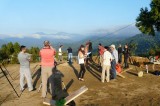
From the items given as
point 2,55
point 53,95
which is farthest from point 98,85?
point 2,55

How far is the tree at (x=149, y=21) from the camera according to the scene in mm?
38344

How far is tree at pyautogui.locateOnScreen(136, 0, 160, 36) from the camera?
38.3 metres

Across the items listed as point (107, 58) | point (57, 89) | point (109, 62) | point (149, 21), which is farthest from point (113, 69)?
point (149, 21)

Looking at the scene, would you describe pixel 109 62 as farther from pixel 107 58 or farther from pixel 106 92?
pixel 106 92

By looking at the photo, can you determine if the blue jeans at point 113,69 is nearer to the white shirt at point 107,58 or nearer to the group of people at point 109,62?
the group of people at point 109,62

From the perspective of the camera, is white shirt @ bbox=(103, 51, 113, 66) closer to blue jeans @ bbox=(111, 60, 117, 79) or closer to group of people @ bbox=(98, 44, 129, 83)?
group of people @ bbox=(98, 44, 129, 83)

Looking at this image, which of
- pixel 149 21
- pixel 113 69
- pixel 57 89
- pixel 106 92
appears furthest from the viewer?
pixel 149 21

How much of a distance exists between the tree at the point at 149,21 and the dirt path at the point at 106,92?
16199mm

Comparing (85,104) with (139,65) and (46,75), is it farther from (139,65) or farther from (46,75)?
(139,65)

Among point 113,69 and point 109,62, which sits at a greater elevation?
point 109,62

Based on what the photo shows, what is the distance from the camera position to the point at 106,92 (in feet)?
57.3

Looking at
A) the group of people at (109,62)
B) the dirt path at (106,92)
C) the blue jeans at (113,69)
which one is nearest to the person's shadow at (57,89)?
the dirt path at (106,92)

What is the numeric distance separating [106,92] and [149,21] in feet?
78.3

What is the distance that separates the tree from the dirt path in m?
16.2
